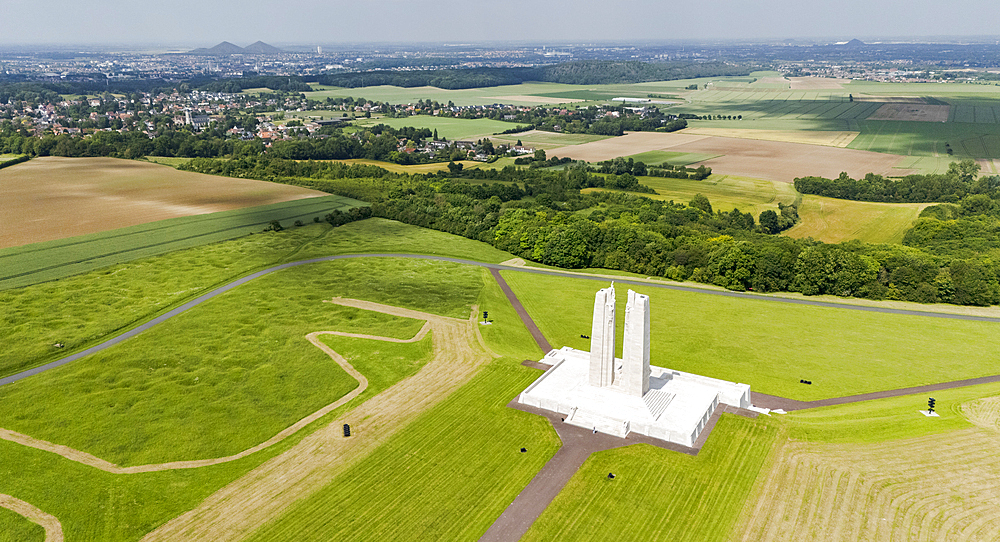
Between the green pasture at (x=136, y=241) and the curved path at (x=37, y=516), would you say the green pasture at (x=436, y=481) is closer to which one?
the curved path at (x=37, y=516)

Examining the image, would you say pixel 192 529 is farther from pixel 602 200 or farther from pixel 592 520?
pixel 602 200

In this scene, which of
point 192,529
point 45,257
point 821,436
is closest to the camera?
point 192,529

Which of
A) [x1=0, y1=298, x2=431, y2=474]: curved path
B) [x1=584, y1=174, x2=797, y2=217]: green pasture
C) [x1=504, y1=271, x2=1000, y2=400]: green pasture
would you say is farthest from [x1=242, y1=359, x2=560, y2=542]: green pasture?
[x1=584, y1=174, x2=797, y2=217]: green pasture

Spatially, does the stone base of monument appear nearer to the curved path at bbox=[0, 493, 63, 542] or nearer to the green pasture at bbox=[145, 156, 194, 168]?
the curved path at bbox=[0, 493, 63, 542]

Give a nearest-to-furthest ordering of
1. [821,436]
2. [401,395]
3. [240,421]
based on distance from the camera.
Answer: [821,436] < [240,421] < [401,395]

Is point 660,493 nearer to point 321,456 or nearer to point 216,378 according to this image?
point 321,456

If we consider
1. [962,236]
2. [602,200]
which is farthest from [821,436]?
[602,200]

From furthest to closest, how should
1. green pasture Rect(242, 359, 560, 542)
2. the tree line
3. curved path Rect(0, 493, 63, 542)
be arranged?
the tree line → green pasture Rect(242, 359, 560, 542) → curved path Rect(0, 493, 63, 542)
